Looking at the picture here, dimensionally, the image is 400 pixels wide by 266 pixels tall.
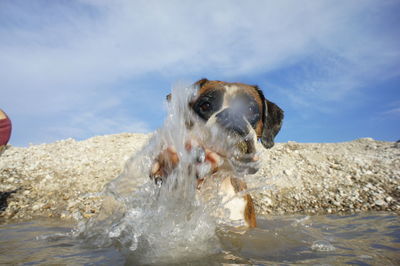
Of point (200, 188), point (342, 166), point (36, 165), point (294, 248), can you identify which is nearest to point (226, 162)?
point (200, 188)

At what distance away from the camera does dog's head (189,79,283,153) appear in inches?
149

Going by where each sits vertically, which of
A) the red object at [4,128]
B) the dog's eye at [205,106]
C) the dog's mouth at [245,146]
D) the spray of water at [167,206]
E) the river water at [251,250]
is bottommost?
the river water at [251,250]

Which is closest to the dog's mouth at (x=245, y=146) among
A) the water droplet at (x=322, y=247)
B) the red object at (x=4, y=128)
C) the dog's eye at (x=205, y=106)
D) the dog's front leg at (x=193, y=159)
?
the dog's front leg at (x=193, y=159)

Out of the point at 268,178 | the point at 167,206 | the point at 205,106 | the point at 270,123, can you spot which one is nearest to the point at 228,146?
the point at 205,106

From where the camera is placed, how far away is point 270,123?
4.91 m

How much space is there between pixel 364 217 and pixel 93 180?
642 centimetres

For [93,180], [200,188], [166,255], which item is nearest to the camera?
[166,255]

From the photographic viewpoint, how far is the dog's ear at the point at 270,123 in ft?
15.5

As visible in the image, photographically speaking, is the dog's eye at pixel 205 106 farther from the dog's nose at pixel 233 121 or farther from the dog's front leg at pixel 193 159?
the dog's front leg at pixel 193 159

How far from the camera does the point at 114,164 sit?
933 centimetres

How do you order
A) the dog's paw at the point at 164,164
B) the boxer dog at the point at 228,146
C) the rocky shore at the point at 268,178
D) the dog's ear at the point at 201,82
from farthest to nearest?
the rocky shore at the point at 268,178 < the dog's ear at the point at 201,82 < the boxer dog at the point at 228,146 < the dog's paw at the point at 164,164

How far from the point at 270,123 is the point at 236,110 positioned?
1129mm

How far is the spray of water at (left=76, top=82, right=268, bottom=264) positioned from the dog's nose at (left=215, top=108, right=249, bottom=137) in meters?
0.10

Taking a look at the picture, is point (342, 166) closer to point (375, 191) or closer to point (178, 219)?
point (375, 191)
